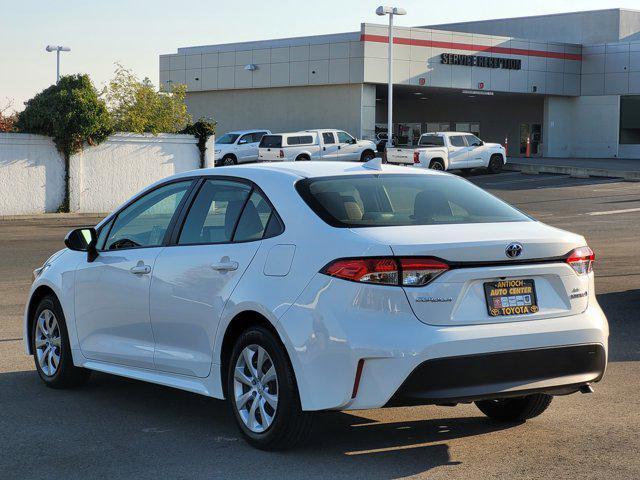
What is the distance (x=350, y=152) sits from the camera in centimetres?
5041

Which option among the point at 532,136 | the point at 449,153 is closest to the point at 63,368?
the point at 449,153

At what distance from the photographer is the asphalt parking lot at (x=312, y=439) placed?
577 centimetres

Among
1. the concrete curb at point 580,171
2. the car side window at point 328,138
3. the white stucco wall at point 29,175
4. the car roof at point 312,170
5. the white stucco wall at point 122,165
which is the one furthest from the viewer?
the car side window at point 328,138

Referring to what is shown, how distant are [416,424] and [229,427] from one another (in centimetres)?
115

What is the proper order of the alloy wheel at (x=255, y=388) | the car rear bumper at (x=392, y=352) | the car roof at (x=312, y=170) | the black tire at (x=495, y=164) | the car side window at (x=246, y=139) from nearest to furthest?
the car rear bumper at (x=392, y=352)
the alloy wheel at (x=255, y=388)
the car roof at (x=312, y=170)
the black tire at (x=495, y=164)
the car side window at (x=246, y=139)

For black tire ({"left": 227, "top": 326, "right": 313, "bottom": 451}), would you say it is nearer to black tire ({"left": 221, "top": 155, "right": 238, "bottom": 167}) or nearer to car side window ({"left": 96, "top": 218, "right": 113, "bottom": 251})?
car side window ({"left": 96, "top": 218, "right": 113, "bottom": 251})

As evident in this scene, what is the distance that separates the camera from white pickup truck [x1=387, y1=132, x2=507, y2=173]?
44.8 m

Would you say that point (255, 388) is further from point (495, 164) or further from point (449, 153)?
point (495, 164)

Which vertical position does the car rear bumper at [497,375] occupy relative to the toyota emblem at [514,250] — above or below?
below

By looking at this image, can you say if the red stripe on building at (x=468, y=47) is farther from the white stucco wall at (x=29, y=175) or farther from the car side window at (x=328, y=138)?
the white stucco wall at (x=29, y=175)

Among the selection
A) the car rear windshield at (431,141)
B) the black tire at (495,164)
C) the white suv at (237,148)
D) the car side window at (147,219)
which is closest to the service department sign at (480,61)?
the black tire at (495,164)

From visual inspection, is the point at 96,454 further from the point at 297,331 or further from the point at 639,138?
the point at 639,138

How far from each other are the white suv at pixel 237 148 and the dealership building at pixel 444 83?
9.03m

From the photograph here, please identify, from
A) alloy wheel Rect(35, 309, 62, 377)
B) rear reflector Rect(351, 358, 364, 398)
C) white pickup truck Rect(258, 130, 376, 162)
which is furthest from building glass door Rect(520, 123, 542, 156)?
rear reflector Rect(351, 358, 364, 398)
